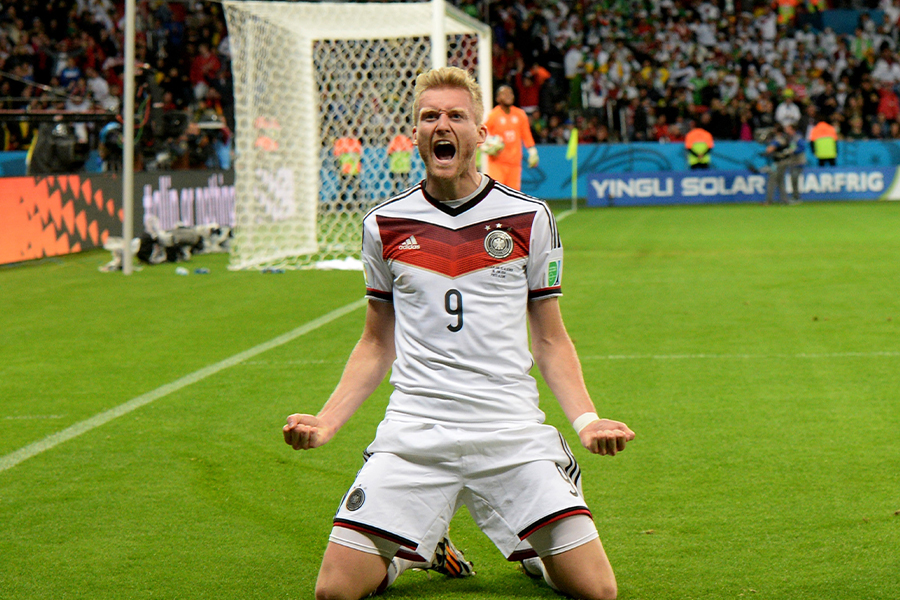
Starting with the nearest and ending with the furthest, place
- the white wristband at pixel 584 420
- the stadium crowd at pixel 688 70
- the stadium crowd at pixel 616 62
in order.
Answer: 1. the white wristband at pixel 584 420
2. the stadium crowd at pixel 616 62
3. the stadium crowd at pixel 688 70

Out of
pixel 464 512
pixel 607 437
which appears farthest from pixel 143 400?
pixel 607 437

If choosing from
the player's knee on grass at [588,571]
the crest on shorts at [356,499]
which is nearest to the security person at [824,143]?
the player's knee on grass at [588,571]

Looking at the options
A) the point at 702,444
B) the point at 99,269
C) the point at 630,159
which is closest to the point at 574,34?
the point at 630,159

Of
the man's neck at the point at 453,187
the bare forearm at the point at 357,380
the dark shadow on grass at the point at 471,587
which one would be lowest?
the dark shadow on grass at the point at 471,587

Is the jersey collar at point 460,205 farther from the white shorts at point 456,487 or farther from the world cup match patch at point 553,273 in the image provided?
the white shorts at point 456,487

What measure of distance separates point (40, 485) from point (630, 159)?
23501 millimetres

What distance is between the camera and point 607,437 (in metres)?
2.79

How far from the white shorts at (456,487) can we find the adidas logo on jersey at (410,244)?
0.51 metres

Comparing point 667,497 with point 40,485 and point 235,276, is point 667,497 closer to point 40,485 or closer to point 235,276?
point 40,485

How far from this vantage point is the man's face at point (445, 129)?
9.97ft

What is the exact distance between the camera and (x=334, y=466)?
15.1 feet

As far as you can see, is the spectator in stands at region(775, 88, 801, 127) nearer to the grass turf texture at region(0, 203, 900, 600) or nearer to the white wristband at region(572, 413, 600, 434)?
the grass turf texture at region(0, 203, 900, 600)

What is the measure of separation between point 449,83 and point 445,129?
14cm

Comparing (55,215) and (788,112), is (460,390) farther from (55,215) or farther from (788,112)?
(788,112)
